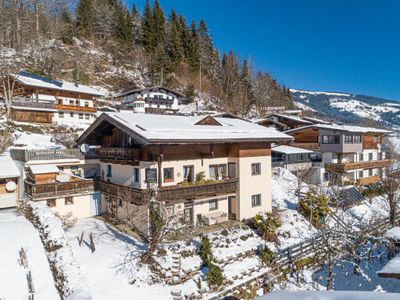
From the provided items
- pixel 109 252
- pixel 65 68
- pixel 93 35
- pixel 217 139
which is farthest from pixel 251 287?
pixel 93 35

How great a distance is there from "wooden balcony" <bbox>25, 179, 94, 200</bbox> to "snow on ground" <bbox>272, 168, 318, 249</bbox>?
16.3 metres

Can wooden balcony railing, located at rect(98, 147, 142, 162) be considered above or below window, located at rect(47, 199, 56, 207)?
above

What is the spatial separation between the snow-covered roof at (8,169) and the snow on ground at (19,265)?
410cm

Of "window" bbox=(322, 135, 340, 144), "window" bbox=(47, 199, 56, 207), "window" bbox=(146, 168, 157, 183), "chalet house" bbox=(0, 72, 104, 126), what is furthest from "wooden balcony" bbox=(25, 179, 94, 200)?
"window" bbox=(322, 135, 340, 144)

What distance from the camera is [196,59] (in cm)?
7581

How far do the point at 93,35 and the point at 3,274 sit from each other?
248 feet

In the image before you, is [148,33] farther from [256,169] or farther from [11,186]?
[11,186]

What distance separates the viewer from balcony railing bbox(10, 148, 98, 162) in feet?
78.5

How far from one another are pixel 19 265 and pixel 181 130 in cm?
1278

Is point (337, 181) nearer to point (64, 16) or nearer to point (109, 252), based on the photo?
point (109, 252)

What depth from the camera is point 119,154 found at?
72.7 feet

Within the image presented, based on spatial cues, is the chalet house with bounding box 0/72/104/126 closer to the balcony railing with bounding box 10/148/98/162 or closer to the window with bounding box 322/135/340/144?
the balcony railing with bounding box 10/148/98/162

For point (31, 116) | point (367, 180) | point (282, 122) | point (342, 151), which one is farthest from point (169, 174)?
point (282, 122)

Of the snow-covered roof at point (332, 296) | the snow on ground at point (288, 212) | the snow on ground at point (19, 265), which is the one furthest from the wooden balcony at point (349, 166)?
the snow-covered roof at point (332, 296)
